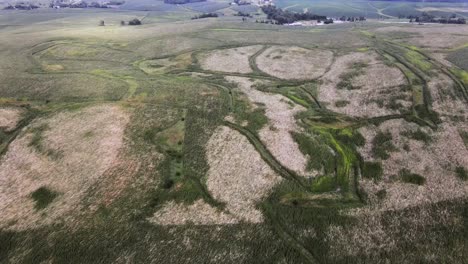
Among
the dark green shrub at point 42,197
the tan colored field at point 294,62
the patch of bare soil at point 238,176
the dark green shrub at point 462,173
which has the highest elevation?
the tan colored field at point 294,62

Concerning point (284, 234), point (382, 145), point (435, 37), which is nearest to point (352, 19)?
point (435, 37)

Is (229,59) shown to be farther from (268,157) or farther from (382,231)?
(382,231)

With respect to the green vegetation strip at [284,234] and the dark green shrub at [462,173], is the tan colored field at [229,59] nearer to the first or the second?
the green vegetation strip at [284,234]

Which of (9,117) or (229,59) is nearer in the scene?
(9,117)

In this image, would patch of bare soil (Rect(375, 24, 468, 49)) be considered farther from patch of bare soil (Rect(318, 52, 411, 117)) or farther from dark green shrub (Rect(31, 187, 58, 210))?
dark green shrub (Rect(31, 187, 58, 210))

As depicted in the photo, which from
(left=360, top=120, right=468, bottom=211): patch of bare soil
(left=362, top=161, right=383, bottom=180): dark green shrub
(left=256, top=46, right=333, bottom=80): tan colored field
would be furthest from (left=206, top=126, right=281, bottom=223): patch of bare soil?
(left=256, top=46, right=333, bottom=80): tan colored field

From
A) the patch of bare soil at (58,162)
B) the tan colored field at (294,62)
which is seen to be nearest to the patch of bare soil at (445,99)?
the tan colored field at (294,62)
